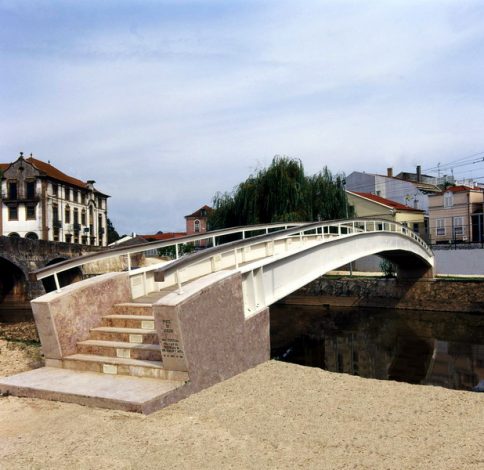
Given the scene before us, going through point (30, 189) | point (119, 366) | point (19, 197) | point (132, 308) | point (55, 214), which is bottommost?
point (119, 366)

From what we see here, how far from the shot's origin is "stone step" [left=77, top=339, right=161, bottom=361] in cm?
652

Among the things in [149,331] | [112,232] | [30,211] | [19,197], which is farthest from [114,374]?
[112,232]

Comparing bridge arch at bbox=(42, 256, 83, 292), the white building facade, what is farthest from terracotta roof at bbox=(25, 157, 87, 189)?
bridge arch at bbox=(42, 256, 83, 292)

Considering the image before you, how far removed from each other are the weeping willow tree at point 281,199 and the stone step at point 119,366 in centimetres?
2179

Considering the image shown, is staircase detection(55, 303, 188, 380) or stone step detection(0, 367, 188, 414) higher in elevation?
staircase detection(55, 303, 188, 380)

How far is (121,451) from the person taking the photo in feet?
14.1

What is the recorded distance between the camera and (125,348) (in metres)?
6.75

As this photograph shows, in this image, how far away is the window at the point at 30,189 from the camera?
51594mm

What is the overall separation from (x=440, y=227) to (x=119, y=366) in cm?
3786

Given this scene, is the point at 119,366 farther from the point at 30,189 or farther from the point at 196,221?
the point at 196,221

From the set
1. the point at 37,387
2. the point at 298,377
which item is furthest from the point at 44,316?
the point at 298,377

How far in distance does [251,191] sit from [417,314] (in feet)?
39.9

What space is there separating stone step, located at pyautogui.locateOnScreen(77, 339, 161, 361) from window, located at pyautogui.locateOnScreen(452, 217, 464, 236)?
3674 centimetres

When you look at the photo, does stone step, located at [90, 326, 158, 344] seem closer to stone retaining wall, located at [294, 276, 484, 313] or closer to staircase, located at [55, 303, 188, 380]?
staircase, located at [55, 303, 188, 380]
